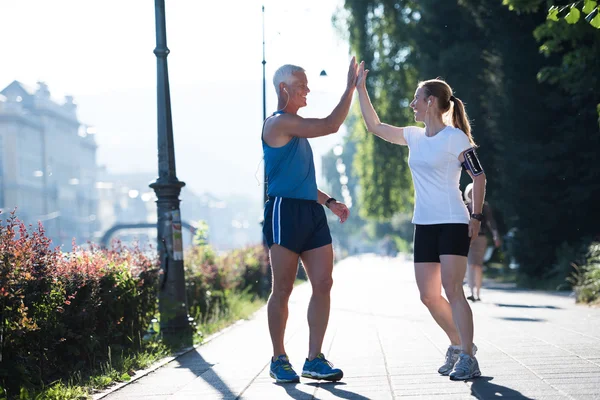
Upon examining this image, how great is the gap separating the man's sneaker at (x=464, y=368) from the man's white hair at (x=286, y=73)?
2.21 m

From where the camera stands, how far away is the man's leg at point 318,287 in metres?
6.94

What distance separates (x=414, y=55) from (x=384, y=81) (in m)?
1.32

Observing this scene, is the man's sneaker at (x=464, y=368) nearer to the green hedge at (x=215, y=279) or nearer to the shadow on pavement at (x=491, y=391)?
the shadow on pavement at (x=491, y=391)

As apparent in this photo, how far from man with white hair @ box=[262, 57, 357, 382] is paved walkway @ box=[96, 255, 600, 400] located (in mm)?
382

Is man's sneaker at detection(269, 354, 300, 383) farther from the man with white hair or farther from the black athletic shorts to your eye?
the black athletic shorts

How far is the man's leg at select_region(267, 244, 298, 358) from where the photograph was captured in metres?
6.91

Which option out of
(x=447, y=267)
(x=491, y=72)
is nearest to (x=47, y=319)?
(x=447, y=267)

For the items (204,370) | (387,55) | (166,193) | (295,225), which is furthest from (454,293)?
(387,55)

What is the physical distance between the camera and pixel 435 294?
697cm

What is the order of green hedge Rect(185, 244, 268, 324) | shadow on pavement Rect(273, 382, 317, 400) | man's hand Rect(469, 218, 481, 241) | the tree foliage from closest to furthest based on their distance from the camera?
shadow on pavement Rect(273, 382, 317, 400) < man's hand Rect(469, 218, 481, 241) < green hedge Rect(185, 244, 268, 324) < the tree foliage

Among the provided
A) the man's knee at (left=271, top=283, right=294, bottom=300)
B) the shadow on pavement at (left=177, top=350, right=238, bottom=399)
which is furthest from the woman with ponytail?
the shadow on pavement at (left=177, top=350, right=238, bottom=399)

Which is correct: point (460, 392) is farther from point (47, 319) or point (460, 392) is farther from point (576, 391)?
point (47, 319)

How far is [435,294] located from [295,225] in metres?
1.08

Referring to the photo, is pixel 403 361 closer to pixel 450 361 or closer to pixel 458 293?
pixel 450 361
